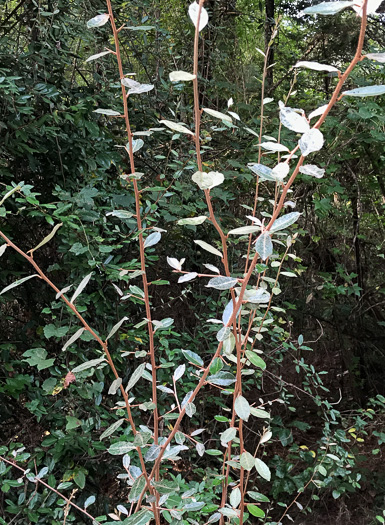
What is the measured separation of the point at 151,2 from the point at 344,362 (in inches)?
92.5

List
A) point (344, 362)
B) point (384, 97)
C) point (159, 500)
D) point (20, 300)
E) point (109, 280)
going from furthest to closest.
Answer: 1. point (344, 362)
2. point (384, 97)
3. point (20, 300)
4. point (109, 280)
5. point (159, 500)

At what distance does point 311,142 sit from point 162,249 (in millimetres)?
1596

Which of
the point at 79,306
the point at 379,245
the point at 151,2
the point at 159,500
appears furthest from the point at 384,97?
the point at 159,500

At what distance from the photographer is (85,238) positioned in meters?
1.44

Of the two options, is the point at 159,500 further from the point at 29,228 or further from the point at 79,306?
the point at 29,228

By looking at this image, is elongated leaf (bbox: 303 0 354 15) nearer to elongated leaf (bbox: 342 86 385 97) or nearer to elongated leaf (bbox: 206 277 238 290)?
elongated leaf (bbox: 342 86 385 97)

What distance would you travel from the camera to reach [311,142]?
1.40ft

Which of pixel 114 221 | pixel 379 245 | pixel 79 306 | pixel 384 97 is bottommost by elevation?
pixel 379 245

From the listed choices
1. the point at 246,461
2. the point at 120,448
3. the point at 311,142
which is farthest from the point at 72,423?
the point at 311,142

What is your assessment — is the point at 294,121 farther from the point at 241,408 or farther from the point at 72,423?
the point at 72,423

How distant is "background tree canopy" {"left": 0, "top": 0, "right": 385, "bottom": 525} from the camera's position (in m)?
1.41

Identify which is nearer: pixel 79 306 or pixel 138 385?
pixel 79 306

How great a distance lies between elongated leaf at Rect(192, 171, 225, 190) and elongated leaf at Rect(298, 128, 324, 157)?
4.1 inches

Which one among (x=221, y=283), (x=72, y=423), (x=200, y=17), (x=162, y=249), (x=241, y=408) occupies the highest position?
(x=200, y=17)
